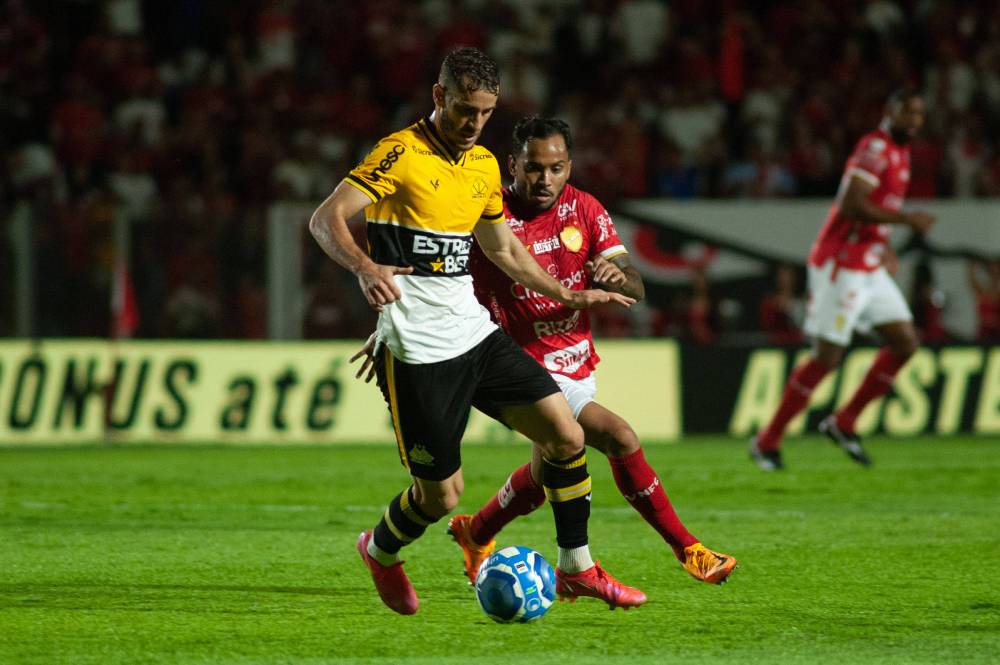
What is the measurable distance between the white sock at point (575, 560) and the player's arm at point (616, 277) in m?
0.98

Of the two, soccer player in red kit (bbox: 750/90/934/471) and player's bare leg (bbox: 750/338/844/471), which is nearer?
soccer player in red kit (bbox: 750/90/934/471)

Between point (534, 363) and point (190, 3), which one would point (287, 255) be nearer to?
point (190, 3)

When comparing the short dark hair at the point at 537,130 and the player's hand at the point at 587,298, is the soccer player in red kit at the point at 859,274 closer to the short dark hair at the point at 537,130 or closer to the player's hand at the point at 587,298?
the short dark hair at the point at 537,130

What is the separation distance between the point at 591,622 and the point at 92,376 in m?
8.70

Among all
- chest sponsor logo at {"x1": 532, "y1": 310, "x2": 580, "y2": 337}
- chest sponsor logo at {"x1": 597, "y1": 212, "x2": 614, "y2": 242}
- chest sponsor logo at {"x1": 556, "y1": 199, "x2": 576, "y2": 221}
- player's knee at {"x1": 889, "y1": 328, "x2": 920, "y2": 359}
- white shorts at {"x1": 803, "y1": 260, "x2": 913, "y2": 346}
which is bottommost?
player's knee at {"x1": 889, "y1": 328, "x2": 920, "y2": 359}

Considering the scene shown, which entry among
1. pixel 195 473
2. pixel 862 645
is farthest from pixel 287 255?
pixel 862 645

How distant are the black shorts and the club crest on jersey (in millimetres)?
894

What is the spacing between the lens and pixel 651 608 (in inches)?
228

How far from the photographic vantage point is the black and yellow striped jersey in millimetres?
5445

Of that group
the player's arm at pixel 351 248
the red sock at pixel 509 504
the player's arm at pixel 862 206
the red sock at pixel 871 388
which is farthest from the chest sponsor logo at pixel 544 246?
the red sock at pixel 871 388

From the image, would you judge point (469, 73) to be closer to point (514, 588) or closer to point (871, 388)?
point (514, 588)

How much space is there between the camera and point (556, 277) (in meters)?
6.46

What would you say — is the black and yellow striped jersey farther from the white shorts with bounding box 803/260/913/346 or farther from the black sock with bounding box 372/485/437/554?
the white shorts with bounding box 803/260/913/346

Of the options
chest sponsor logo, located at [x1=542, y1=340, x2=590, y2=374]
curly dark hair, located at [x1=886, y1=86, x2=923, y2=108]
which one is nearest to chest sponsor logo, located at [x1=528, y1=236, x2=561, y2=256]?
chest sponsor logo, located at [x1=542, y1=340, x2=590, y2=374]
